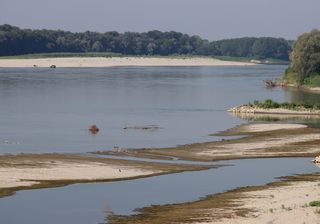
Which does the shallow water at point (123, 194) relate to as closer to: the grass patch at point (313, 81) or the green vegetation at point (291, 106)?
the green vegetation at point (291, 106)

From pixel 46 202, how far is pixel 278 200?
7.75 m

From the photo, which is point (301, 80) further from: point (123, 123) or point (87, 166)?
point (87, 166)

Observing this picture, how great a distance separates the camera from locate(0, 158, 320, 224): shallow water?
2894 centimetres

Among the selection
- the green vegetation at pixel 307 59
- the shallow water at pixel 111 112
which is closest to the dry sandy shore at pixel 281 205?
the shallow water at pixel 111 112

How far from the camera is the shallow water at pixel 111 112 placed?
167 ft

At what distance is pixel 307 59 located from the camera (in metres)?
109

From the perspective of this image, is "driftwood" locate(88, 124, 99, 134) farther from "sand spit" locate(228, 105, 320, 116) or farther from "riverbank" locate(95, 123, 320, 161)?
"sand spit" locate(228, 105, 320, 116)

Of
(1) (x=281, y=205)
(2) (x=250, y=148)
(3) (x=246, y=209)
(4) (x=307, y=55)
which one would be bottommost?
(2) (x=250, y=148)

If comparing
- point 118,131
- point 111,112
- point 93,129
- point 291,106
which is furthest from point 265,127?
point 111,112

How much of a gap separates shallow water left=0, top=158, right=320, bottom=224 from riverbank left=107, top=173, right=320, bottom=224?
910 mm

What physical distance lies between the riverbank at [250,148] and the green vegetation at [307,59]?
175ft

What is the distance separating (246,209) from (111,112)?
4267 cm

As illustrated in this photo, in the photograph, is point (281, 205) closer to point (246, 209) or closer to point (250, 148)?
point (246, 209)

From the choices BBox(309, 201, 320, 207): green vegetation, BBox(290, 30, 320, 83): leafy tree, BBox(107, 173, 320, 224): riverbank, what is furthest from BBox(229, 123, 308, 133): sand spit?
BBox(290, 30, 320, 83): leafy tree
